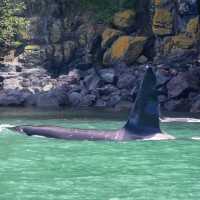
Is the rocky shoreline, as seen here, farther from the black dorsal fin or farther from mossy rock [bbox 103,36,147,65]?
the black dorsal fin

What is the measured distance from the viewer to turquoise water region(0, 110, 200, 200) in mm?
12445

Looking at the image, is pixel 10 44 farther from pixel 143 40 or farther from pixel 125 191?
pixel 125 191

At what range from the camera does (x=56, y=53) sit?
63031mm

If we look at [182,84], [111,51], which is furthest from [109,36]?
[182,84]

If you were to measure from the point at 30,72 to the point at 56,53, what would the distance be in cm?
471

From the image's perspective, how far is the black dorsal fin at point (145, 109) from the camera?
2072 cm

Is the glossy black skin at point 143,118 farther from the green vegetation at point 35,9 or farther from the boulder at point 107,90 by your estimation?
the green vegetation at point 35,9

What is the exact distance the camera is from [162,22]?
54.7 meters

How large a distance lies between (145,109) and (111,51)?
118 ft

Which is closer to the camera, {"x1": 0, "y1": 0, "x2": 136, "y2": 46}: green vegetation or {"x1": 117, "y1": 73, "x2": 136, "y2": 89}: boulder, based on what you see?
{"x1": 117, "y1": 73, "x2": 136, "y2": 89}: boulder

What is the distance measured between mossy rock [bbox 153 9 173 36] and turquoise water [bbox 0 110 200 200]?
3426 cm

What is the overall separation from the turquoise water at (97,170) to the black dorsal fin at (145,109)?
2.79ft

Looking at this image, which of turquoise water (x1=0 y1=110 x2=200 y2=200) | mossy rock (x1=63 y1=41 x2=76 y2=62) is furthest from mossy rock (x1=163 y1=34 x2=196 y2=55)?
turquoise water (x1=0 y1=110 x2=200 y2=200)

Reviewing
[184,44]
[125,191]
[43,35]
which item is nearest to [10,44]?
[43,35]
